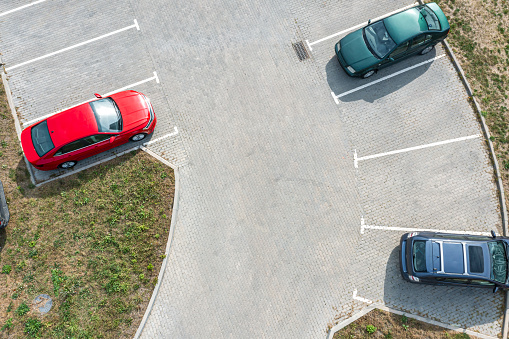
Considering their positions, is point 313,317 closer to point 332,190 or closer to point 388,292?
point 388,292

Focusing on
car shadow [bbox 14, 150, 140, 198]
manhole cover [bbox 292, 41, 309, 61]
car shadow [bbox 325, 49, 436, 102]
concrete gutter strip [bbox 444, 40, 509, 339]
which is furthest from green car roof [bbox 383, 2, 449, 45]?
car shadow [bbox 14, 150, 140, 198]

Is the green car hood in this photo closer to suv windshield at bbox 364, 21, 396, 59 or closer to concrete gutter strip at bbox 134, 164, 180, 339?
suv windshield at bbox 364, 21, 396, 59

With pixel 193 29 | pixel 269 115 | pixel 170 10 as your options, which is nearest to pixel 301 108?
pixel 269 115

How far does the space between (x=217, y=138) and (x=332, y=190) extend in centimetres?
483

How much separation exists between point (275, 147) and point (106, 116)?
6.37m

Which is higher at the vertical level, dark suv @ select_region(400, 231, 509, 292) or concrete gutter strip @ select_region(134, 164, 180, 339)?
concrete gutter strip @ select_region(134, 164, 180, 339)

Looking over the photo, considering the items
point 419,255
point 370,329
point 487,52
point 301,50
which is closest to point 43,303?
point 370,329

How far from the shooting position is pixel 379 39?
12.9 metres

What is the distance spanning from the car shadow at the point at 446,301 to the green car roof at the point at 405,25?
8.93 meters

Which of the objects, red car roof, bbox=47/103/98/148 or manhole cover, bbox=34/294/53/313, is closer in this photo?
manhole cover, bbox=34/294/53/313

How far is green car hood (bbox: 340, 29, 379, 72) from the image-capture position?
12.9 metres

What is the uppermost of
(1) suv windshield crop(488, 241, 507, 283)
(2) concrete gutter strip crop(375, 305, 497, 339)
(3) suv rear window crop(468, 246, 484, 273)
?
(3) suv rear window crop(468, 246, 484, 273)

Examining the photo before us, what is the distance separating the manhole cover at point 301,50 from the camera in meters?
13.7

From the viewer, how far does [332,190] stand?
40.9 feet
